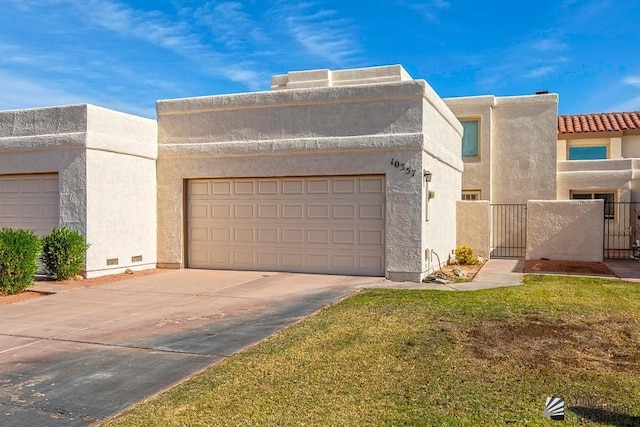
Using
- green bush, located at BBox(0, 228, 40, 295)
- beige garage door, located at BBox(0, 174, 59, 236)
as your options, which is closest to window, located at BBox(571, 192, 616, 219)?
beige garage door, located at BBox(0, 174, 59, 236)

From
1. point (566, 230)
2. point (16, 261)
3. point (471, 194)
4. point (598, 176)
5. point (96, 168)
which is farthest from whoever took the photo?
point (471, 194)

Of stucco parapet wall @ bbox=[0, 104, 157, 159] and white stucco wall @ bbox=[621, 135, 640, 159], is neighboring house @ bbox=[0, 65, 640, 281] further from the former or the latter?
white stucco wall @ bbox=[621, 135, 640, 159]

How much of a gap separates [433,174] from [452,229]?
3.93 meters

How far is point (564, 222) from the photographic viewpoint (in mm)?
18000

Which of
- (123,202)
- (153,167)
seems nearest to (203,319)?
(123,202)

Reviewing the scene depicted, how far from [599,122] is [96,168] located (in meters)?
21.1

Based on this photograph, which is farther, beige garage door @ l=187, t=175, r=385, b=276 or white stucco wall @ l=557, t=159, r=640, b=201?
white stucco wall @ l=557, t=159, r=640, b=201

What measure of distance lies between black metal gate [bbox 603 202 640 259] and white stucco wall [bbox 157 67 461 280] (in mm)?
8674

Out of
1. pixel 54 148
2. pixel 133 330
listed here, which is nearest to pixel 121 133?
pixel 54 148

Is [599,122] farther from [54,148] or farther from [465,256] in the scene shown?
[54,148]

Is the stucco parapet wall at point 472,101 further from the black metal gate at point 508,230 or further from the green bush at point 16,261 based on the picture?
the green bush at point 16,261

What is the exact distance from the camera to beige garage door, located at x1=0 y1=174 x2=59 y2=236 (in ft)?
45.4

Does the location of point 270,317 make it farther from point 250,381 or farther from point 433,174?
point 433,174

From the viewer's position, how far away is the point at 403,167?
12875 mm
